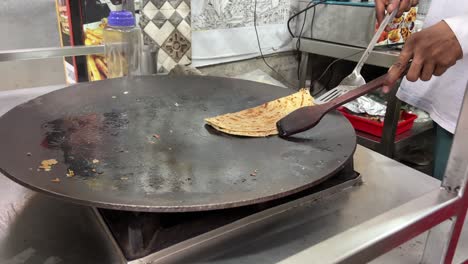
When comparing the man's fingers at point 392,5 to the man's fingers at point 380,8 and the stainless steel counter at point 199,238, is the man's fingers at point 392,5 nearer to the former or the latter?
the man's fingers at point 380,8

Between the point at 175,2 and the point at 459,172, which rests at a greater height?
the point at 175,2

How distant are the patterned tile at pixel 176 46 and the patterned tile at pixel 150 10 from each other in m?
Result: 0.13

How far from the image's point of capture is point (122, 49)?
1467mm

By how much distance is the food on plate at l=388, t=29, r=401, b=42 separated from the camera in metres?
2.03

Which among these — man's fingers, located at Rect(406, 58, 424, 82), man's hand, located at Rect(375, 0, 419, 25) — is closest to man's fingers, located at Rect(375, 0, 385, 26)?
man's hand, located at Rect(375, 0, 419, 25)

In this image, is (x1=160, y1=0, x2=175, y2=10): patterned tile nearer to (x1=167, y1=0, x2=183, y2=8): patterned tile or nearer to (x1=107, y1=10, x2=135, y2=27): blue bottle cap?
(x1=167, y1=0, x2=183, y2=8): patterned tile

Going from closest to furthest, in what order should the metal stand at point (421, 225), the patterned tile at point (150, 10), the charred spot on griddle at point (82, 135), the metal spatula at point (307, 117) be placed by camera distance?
the metal stand at point (421, 225), the charred spot on griddle at point (82, 135), the metal spatula at point (307, 117), the patterned tile at point (150, 10)

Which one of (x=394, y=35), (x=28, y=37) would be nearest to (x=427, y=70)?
(x=394, y=35)

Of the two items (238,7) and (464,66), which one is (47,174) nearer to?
(464,66)

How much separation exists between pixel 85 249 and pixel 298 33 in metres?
2.09

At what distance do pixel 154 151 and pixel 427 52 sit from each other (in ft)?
1.79

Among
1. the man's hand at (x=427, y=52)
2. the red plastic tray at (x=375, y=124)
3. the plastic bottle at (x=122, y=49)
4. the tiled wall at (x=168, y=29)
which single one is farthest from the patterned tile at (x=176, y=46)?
the man's hand at (x=427, y=52)

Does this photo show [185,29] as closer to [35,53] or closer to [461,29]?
[35,53]

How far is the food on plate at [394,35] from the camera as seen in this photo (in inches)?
80.0
